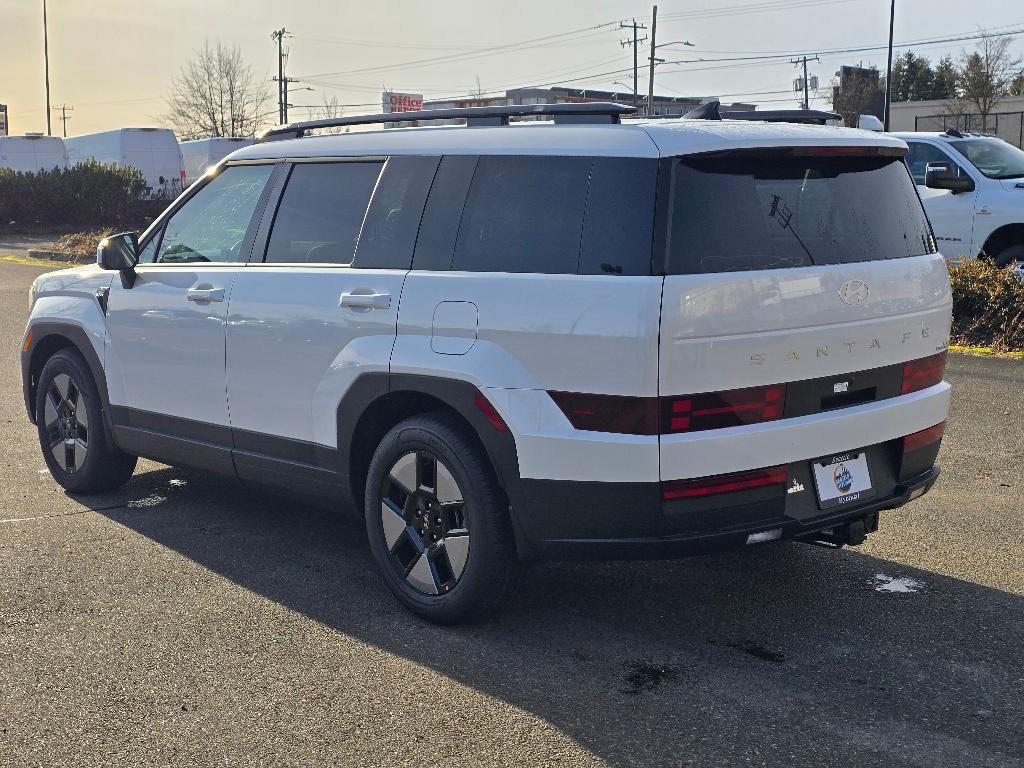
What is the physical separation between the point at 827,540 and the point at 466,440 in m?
1.47

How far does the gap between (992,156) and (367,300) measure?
38.7 feet

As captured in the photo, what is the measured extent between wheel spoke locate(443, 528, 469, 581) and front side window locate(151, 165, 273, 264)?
1.81m

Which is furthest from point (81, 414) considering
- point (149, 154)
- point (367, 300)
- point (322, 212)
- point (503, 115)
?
point (149, 154)

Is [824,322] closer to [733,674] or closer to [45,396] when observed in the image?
[733,674]

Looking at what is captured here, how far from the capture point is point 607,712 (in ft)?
13.0

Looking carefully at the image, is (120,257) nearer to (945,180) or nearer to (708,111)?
(708,111)

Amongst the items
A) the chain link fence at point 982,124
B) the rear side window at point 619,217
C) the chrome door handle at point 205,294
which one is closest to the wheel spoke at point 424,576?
the rear side window at point 619,217

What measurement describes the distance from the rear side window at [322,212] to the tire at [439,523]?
93cm

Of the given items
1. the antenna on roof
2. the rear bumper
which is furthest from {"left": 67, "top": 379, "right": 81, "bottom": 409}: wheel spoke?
the antenna on roof

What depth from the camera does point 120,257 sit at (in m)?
6.19

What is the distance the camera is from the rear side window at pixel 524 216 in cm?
441

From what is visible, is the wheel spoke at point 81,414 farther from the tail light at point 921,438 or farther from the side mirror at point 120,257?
the tail light at point 921,438

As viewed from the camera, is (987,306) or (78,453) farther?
(987,306)

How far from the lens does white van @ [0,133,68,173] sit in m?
40.6
